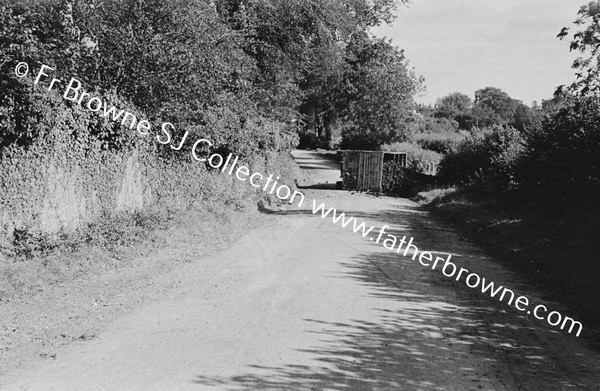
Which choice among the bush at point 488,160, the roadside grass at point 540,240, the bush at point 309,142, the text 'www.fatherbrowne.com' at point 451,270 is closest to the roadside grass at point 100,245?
the text 'www.fatherbrowne.com' at point 451,270

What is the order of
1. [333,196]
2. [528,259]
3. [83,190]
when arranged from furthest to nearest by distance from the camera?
[333,196]
[528,259]
[83,190]

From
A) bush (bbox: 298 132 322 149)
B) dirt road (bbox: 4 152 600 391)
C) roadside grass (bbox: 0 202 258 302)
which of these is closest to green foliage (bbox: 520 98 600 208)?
dirt road (bbox: 4 152 600 391)

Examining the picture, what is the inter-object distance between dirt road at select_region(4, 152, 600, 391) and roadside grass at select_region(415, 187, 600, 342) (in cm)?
88

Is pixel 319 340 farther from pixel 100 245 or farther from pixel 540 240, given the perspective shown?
pixel 540 240

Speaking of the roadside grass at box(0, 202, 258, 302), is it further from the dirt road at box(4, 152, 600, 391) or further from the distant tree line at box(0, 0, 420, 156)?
the distant tree line at box(0, 0, 420, 156)

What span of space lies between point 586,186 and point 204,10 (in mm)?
12945

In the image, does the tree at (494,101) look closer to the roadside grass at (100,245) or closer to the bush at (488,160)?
the bush at (488,160)

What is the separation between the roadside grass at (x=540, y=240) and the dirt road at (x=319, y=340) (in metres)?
0.88

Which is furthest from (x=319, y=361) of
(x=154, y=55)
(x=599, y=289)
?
(x=154, y=55)

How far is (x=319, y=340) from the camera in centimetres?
675

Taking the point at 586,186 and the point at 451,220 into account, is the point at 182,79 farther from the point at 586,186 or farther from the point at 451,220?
the point at 586,186

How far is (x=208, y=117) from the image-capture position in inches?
634

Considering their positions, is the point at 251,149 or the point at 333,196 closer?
the point at 251,149

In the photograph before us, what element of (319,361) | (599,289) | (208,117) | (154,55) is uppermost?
(154,55)
